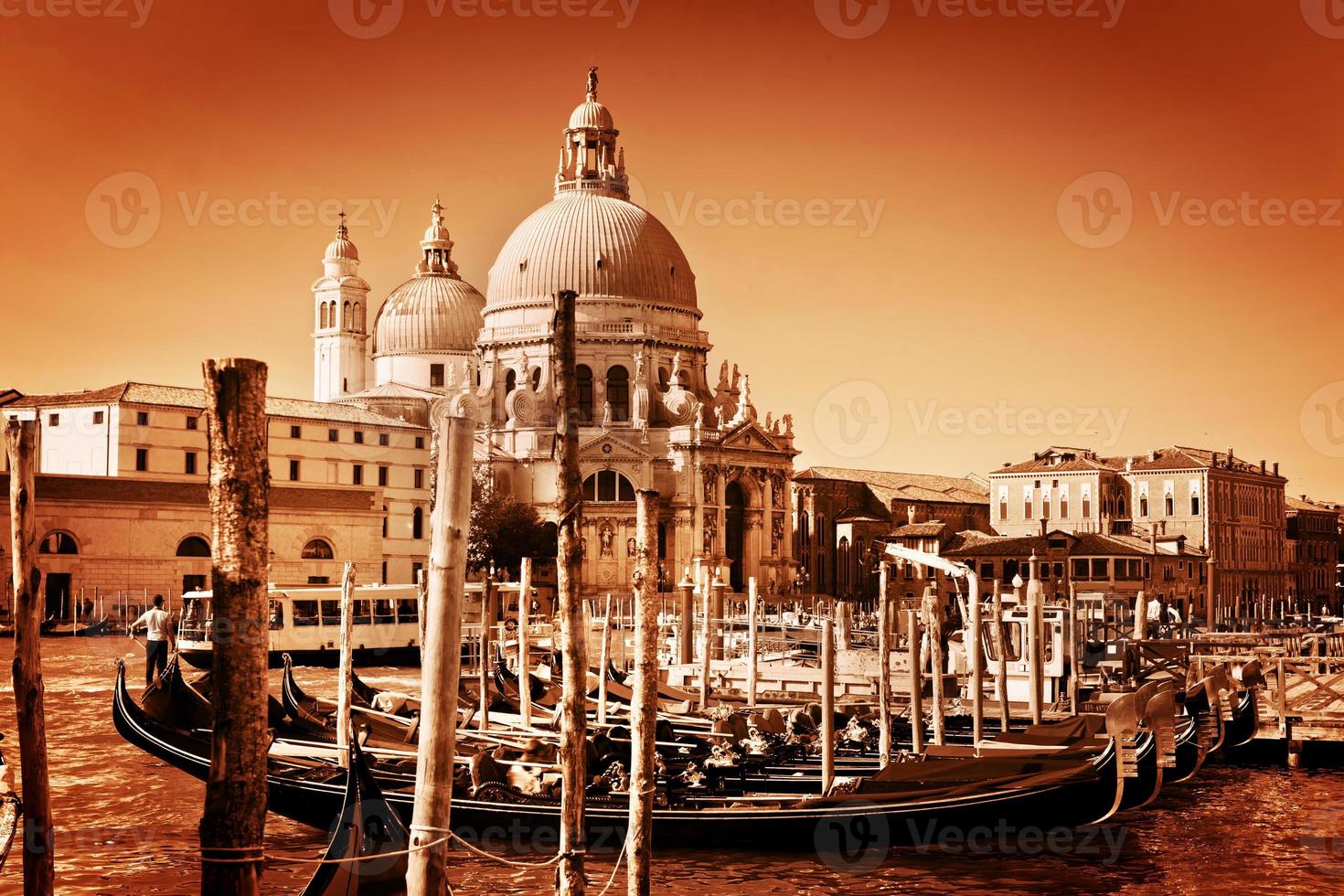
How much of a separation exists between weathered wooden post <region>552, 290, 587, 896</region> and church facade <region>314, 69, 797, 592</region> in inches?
1501

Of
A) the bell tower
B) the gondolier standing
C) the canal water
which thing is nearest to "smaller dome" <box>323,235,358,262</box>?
the bell tower

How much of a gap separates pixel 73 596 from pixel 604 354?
69.7 ft

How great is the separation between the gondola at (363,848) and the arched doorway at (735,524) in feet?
144

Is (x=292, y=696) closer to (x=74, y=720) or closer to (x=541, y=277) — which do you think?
(x=74, y=720)

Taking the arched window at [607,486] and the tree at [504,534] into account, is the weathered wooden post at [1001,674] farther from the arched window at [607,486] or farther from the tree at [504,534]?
the arched window at [607,486]

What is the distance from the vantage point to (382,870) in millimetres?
7730

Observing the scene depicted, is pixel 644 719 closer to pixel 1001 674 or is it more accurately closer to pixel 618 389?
pixel 1001 674

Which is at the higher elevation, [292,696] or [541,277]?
[541,277]

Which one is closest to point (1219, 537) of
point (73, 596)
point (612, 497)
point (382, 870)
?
point (612, 497)

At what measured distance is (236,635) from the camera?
6.16 m

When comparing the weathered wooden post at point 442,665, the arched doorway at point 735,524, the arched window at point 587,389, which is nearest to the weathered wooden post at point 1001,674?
the weathered wooden post at point 442,665

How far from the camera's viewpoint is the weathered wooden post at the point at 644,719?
30.5 ft

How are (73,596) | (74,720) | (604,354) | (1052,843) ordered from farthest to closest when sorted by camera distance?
(604,354) → (73,596) → (74,720) → (1052,843)

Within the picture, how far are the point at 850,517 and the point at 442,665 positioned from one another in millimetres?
56363
